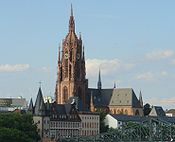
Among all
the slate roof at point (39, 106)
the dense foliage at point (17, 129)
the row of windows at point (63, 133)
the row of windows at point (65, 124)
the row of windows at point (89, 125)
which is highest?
the slate roof at point (39, 106)

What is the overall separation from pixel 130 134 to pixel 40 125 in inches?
1739

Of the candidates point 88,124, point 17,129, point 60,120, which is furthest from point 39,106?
point 17,129

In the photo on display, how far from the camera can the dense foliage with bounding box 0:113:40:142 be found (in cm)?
13429

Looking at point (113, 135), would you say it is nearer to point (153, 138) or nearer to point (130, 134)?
point (130, 134)

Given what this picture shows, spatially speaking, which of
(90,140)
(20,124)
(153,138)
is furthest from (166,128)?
(20,124)

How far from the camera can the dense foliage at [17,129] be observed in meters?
134

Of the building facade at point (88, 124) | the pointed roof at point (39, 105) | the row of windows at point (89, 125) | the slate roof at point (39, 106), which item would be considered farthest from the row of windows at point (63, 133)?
the pointed roof at point (39, 105)

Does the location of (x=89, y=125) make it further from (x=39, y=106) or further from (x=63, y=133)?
(x=39, y=106)

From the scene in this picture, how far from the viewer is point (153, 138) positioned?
12431 cm

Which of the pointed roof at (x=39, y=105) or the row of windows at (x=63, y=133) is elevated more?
the pointed roof at (x=39, y=105)

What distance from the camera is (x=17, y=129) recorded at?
143m

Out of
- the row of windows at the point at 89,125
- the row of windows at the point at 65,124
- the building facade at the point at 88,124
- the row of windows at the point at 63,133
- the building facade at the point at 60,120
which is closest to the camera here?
the building facade at the point at 60,120

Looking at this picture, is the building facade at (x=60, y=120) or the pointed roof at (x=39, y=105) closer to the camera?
the pointed roof at (x=39, y=105)

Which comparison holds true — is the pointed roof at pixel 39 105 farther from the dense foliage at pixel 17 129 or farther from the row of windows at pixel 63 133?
the dense foliage at pixel 17 129
